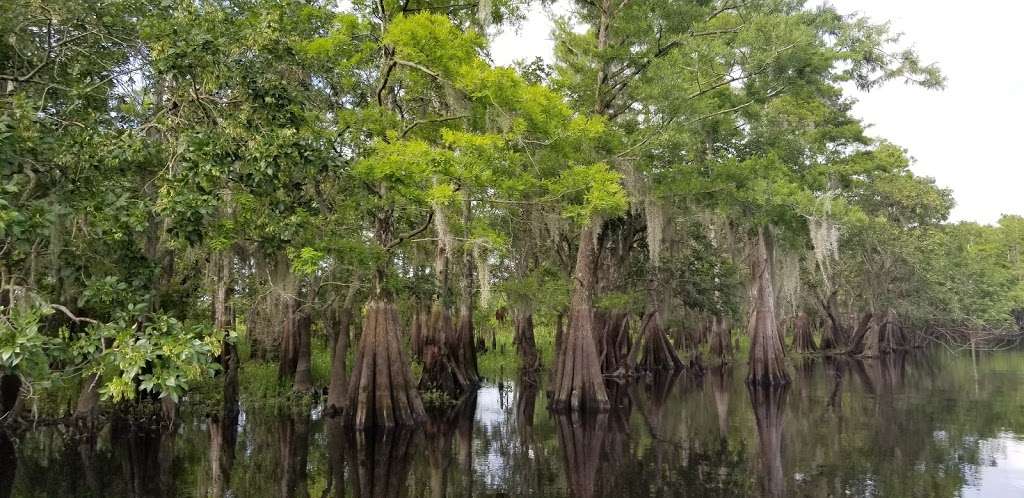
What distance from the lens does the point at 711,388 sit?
72.3ft

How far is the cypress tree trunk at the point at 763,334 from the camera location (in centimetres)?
2159

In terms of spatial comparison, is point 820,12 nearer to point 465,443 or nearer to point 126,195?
point 465,443

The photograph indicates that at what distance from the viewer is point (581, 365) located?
17.0 m

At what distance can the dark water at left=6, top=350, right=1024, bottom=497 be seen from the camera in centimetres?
932

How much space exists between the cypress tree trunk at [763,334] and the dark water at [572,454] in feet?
11.1

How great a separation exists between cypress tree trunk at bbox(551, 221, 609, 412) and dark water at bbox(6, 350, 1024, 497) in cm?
62

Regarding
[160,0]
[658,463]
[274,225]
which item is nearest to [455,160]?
[274,225]

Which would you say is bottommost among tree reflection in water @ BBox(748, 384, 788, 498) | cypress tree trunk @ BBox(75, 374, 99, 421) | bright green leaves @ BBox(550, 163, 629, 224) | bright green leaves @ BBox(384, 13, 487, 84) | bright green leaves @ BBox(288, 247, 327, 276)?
tree reflection in water @ BBox(748, 384, 788, 498)

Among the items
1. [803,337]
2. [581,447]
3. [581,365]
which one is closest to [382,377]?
[581,447]

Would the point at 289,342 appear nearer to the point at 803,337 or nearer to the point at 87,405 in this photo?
the point at 87,405

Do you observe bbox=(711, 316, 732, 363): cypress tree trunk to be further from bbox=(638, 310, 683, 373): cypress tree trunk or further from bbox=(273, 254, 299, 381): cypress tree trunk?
bbox=(273, 254, 299, 381): cypress tree trunk

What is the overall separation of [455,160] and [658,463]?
5.92 meters

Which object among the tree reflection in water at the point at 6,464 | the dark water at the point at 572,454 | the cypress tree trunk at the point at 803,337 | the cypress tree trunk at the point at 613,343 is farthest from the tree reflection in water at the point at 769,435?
the cypress tree trunk at the point at 803,337

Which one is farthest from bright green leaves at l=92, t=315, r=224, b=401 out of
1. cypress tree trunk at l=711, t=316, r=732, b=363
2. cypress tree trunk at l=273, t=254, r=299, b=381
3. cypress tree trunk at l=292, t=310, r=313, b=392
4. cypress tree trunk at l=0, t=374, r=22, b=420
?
cypress tree trunk at l=711, t=316, r=732, b=363
